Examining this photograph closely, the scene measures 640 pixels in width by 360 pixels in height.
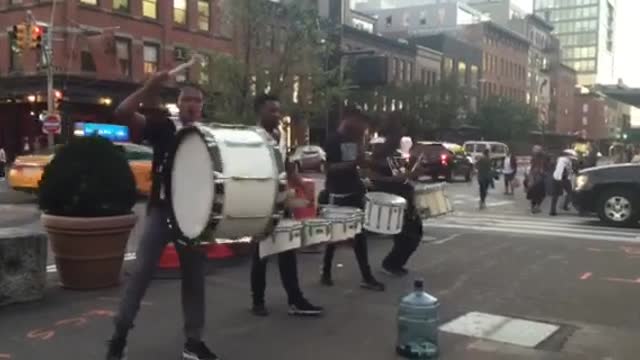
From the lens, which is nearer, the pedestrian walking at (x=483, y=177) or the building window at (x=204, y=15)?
the pedestrian walking at (x=483, y=177)

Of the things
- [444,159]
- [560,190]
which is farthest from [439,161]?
[560,190]

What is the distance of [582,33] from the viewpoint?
6452 inches

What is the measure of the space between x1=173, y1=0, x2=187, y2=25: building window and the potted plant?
115 ft

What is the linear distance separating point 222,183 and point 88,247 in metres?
3.03

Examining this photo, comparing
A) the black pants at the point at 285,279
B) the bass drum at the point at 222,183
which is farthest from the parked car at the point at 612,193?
the bass drum at the point at 222,183

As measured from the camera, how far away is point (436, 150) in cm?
3269

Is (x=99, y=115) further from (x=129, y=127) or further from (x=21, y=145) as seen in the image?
(x=129, y=127)

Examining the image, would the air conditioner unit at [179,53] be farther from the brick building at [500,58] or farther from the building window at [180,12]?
the brick building at [500,58]

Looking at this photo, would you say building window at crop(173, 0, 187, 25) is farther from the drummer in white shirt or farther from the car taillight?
the drummer in white shirt

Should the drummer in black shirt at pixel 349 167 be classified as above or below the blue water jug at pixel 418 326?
above

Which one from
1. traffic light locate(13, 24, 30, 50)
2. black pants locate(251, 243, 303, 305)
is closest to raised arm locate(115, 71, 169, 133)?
black pants locate(251, 243, 303, 305)

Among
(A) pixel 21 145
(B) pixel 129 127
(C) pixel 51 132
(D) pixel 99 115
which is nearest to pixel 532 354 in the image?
(B) pixel 129 127

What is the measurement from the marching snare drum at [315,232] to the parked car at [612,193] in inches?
426

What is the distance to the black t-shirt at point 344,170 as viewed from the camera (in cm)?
754
